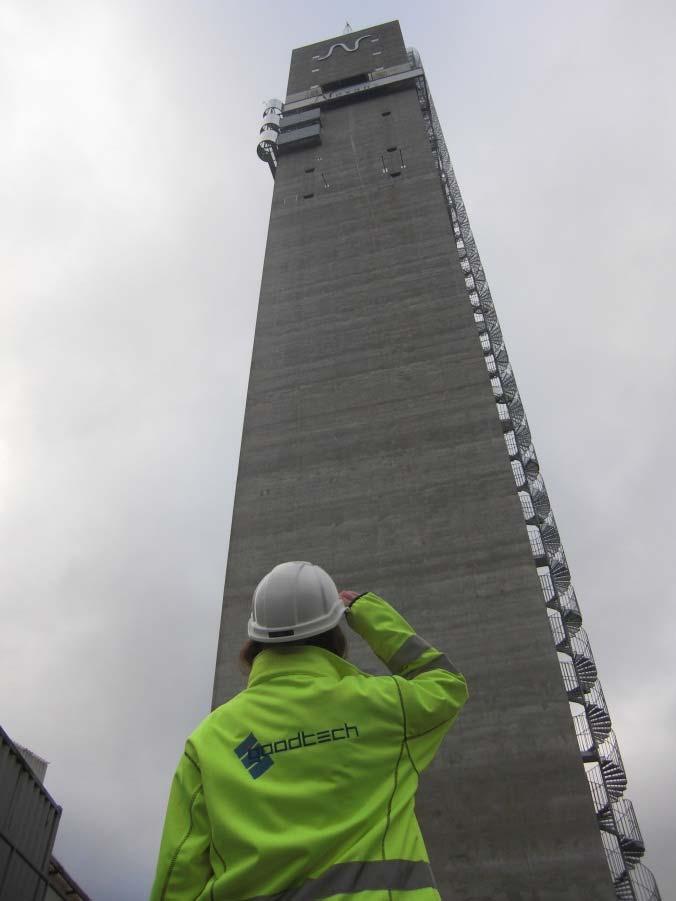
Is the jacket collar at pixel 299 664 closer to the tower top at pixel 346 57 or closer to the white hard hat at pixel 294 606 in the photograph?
the white hard hat at pixel 294 606

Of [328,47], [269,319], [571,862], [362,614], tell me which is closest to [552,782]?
[571,862]

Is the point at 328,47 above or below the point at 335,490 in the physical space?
above

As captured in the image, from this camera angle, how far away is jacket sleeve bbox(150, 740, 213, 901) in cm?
211

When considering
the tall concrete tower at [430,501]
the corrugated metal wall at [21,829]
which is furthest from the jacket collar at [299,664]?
the tall concrete tower at [430,501]

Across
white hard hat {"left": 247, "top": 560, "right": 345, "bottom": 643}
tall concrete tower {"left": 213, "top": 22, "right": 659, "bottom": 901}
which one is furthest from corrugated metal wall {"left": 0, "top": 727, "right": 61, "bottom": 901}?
white hard hat {"left": 247, "top": 560, "right": 345, "bottom": 643}

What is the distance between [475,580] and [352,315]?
9.50 m

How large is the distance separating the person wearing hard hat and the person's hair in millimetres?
32

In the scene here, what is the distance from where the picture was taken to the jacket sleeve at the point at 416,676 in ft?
7.76

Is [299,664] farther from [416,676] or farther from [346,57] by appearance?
[346,57]

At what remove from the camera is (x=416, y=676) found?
102 inches

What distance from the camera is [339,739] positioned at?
7.47 feet

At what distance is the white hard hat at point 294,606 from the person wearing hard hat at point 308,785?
4 centimetres

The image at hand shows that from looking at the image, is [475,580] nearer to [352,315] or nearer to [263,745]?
[352,315]

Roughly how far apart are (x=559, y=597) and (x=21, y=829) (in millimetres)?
14534
